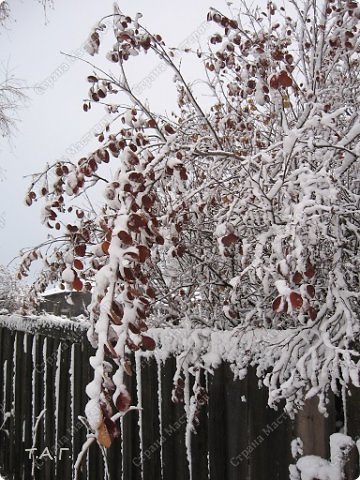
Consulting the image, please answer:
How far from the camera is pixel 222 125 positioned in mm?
3156

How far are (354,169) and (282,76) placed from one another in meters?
→ 1.06

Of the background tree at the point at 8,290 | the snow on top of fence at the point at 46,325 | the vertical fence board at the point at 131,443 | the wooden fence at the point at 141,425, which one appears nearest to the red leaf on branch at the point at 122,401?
the wooden fence at the point at 141,425

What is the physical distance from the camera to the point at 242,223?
2.56m

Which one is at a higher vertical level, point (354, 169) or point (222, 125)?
point (222, 125)

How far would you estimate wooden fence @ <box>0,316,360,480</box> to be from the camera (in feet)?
6.91

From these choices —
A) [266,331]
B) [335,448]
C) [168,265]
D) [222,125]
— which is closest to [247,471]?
[335,448]

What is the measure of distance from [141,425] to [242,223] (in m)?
1.45

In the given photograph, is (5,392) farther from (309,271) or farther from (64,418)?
(309,271)

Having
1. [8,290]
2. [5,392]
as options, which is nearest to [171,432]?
[5,392]

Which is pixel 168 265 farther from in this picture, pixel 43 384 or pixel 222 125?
pixel 43 384

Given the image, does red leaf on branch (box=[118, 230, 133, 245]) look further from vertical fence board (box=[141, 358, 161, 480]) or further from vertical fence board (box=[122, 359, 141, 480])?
vertical fence board (box=[122, 359, 141, 480])

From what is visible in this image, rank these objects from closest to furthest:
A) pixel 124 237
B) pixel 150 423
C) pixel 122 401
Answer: pixel 122 401
pixel 124 237
pixel 150 423

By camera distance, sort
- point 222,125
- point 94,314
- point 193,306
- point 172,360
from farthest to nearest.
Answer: point 193,306, point 222,125, point 172,360, point 94,314

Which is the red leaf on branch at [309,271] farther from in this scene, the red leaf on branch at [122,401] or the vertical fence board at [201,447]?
the vertical fence board at [201,447]
